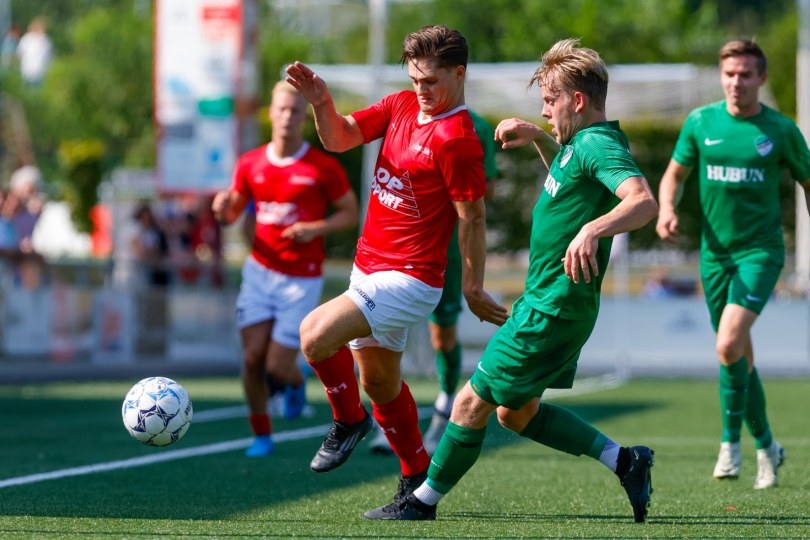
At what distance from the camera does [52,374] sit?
17281 millimetres

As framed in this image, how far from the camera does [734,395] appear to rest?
323 inches

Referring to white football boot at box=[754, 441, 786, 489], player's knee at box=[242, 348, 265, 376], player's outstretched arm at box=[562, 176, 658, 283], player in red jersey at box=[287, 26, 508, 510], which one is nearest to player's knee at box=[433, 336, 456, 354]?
player's knee at box=[242, 348, 265, 376]

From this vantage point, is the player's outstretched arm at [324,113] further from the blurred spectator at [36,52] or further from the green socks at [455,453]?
the blurred spectator at [36,52]

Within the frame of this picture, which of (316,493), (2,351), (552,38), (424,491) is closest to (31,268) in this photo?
(2,351)

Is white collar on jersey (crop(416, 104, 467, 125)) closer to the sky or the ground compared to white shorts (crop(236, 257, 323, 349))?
closer to the sky

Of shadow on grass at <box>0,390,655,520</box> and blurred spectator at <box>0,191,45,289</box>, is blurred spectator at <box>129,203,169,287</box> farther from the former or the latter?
shadow on grass at <box>0,390,655,520</box>

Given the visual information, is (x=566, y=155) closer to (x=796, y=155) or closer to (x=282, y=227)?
(x=796, y=155)

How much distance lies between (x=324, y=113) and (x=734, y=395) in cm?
306

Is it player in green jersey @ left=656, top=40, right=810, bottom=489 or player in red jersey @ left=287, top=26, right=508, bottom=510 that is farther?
player in green jersey @ left=656, top=40, right=810, bottom=489

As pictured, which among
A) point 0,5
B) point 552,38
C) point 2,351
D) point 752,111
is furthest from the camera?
point 0,5

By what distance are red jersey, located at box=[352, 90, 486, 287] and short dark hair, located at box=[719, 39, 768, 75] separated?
7.64 feet

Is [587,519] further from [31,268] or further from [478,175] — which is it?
[31,268]

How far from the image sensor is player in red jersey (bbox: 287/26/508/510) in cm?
639

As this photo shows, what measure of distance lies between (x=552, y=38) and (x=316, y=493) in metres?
47.1
